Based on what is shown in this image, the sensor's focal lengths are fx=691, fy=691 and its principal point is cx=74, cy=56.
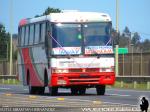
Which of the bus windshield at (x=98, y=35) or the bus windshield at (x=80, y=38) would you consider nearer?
the bus windshield at (x=80, y=38)

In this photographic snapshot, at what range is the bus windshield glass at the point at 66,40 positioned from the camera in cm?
2952

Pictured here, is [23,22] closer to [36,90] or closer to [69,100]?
[36,90]

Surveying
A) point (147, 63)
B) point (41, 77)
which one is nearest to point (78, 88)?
point (41, 77)

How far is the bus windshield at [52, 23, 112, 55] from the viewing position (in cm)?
2955

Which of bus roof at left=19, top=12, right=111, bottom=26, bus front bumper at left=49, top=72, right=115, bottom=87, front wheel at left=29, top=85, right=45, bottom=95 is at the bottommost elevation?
front wheel at left=29, top=85, right=45, bottom=95

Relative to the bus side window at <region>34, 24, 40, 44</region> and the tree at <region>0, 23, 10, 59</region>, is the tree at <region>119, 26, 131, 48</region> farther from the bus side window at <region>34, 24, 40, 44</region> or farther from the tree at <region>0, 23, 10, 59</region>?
the bus side window at <region>34, 24, 40, 44</region>

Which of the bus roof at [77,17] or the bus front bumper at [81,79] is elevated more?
the bus roof at [77,17]

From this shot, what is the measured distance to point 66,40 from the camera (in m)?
29.6

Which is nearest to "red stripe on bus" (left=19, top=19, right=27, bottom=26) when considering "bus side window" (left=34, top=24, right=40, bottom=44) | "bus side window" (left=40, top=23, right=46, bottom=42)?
"bus side window" (left=34, top=24, right=40, bottom=44)

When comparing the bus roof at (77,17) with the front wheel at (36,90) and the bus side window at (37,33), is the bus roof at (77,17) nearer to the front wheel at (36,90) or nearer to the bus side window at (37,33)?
the bus side window at (37,33)

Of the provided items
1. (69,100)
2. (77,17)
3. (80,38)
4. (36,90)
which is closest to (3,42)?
(36,90)

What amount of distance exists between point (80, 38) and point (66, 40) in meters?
0.64

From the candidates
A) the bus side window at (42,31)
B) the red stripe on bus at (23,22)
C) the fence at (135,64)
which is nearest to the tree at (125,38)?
the fence at (135,64)

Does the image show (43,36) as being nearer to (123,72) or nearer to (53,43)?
(53,43)
